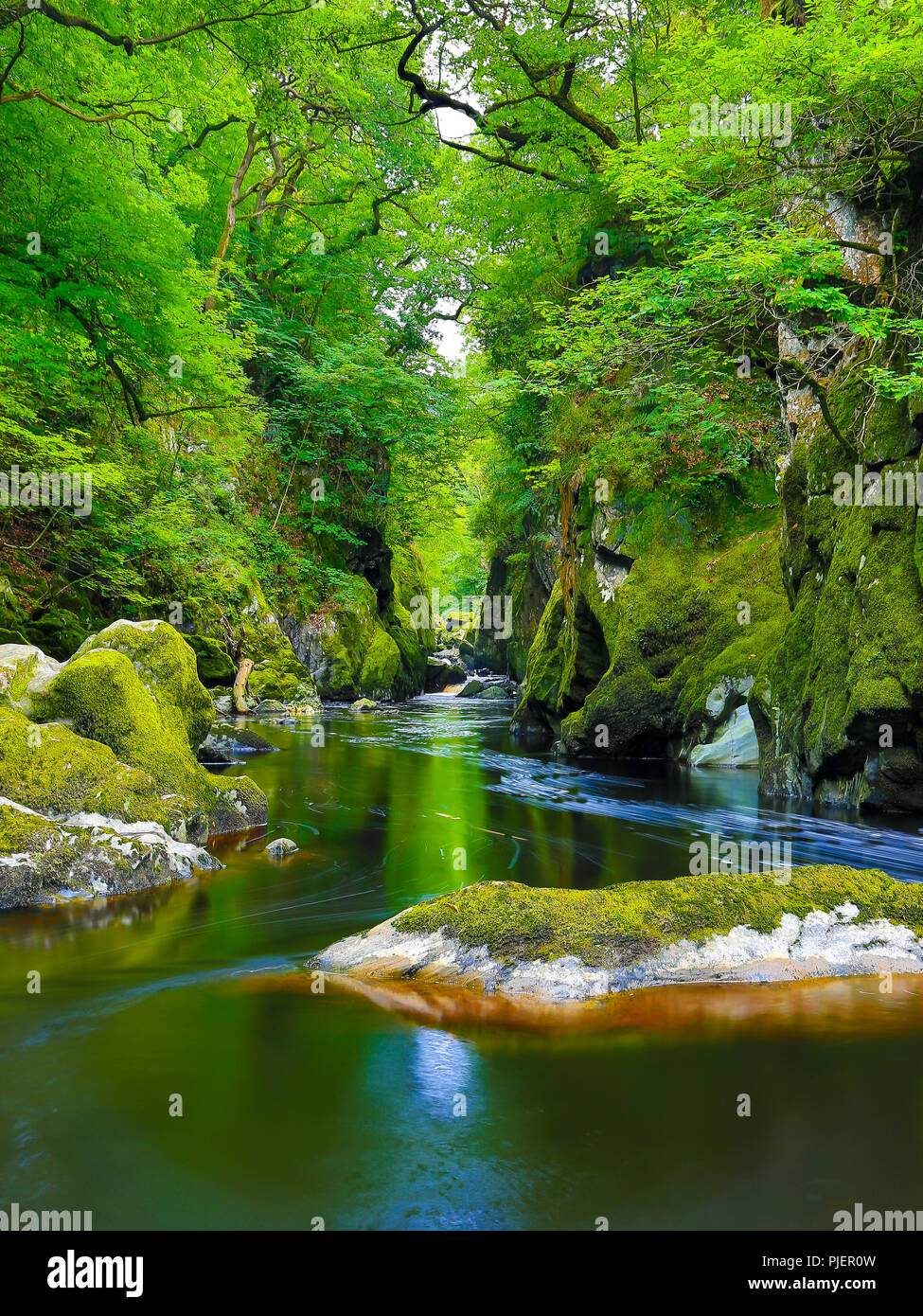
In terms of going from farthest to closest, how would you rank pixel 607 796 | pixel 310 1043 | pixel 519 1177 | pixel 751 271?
pixel 607 796
pixel 751 271
pixel 310 1043
pixel 519 1177

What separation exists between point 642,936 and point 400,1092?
1696mm

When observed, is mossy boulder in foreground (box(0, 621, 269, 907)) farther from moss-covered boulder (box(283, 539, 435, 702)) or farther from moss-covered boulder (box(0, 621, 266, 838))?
moss-covered boulder (box(283, 539, 435, 702))

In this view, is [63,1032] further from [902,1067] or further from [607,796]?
[607,796]

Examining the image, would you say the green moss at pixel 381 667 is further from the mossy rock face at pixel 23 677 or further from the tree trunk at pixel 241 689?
the mossy rock face at pixel 23 677

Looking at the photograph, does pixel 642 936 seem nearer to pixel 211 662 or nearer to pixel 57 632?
pixel 57 632

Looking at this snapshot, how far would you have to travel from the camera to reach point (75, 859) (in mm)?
6121

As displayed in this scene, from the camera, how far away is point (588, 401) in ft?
55.9

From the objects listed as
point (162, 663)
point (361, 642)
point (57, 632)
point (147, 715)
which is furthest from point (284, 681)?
point (147, 715)

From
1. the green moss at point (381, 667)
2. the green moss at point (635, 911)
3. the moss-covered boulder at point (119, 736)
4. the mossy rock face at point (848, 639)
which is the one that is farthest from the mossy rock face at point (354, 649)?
the green moss at point (635, 911)

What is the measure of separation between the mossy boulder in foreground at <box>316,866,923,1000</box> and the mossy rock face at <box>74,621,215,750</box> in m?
5.22

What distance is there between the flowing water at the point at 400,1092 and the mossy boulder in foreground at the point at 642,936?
179 mm

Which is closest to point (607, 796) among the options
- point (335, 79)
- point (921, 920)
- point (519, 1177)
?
point (921, 920)
